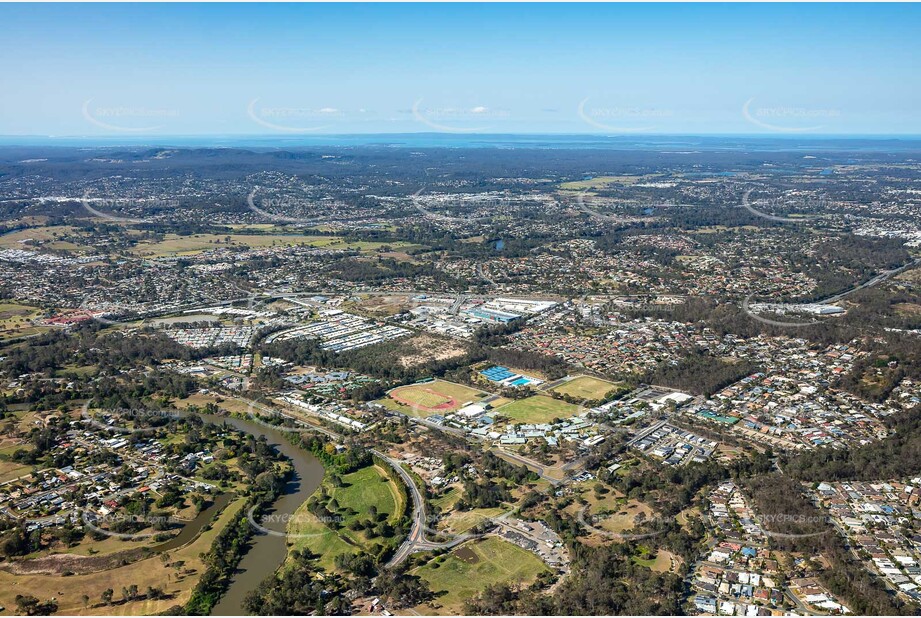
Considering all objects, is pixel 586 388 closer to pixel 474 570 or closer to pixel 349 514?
pixel 349 514

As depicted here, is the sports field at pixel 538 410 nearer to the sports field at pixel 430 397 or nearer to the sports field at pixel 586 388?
the sports field at pixel 586 388

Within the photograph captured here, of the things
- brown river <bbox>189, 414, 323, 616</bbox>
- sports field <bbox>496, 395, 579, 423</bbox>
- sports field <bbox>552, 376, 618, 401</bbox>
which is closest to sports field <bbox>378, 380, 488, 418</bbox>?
sports field <bbox>496, 395, 579, 423</bbox>

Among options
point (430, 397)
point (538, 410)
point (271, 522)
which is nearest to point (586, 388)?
point (538, 410)

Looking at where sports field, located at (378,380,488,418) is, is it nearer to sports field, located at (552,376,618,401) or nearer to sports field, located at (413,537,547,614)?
sports field, located at (552,376,618,401)

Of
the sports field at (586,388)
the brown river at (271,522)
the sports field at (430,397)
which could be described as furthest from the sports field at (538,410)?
the brown river at (271,522)

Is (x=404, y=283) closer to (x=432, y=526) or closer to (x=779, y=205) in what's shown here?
(x=432, y=526)

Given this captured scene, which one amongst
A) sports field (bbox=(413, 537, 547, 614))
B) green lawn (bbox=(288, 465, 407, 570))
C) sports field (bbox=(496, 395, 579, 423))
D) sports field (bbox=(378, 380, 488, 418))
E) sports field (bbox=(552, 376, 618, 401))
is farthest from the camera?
sports field (bbox=(552, 376, 618, 401))
